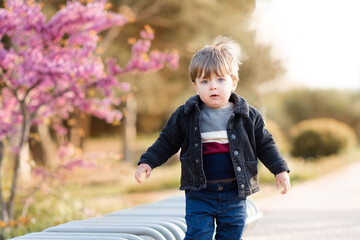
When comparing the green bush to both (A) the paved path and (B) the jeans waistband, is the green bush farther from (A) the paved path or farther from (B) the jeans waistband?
(B) the jeans waistband

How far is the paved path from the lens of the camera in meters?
5.84

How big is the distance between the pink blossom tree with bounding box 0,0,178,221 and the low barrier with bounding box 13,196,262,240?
6.38ft

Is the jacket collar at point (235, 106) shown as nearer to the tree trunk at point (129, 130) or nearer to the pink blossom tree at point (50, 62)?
the pink blossom tree at point (50, 62)

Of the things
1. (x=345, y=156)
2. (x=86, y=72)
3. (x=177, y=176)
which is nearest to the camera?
(x=86, y=72)

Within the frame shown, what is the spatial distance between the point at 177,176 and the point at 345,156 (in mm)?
7436

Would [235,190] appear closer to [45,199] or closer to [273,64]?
[45,199]

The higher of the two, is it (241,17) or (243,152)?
(241,17)

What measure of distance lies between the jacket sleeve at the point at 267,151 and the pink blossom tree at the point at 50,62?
8.95 feet

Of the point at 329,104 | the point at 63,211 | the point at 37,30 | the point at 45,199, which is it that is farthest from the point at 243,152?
the point at 329,104

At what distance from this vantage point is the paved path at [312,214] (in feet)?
19.2

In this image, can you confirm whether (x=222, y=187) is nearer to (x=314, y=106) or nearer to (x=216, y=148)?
(x=216, y=148)

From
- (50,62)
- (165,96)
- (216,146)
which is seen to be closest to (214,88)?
(216,146)

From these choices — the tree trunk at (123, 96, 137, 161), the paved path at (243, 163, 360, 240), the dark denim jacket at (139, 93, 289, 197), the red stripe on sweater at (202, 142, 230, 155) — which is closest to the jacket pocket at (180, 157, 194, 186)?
the dark denim jacket at (139, 93, 289, 197)

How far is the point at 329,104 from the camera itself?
27.9m
